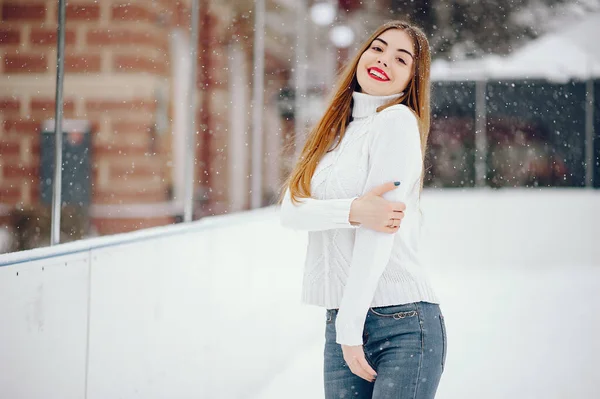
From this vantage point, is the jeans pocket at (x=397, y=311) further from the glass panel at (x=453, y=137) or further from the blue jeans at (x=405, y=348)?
the glass panel at (x=453, y=137)

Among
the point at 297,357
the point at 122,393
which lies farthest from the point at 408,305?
the point at 297,357

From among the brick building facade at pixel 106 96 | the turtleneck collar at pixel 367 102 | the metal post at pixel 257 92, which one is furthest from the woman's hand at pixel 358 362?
the brick building facade at pixel 106 96

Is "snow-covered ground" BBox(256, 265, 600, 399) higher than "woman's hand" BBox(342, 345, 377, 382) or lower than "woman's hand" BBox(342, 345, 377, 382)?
lower

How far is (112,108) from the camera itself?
543 centimetres

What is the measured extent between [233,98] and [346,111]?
21.3ft

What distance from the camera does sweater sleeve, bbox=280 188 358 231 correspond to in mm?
1159

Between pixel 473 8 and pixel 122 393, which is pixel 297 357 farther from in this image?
pixel 473 8

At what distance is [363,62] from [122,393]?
965 millimetres

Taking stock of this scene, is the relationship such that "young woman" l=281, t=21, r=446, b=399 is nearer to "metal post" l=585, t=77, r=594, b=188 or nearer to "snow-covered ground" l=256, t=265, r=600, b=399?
"snow-covered ground" l=256, t=265, r=600, b=399

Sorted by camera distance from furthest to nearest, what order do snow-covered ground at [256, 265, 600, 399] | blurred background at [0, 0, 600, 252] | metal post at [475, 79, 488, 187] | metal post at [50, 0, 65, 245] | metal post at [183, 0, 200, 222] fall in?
metal post at [475, 79, 488, 187], blurred background at [0, 0, 600, 252], snow-covered ground at [256, 265, 600, 399], metal post at [183, 0, 200, 222], metal post at [50, 0, 65, 245]

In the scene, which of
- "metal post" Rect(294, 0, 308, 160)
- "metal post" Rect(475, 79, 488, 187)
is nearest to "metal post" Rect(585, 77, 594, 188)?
"metal post" Rect(475, 79, 488, 187)

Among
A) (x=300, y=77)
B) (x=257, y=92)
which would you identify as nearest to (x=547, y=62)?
(x=300, y=77)

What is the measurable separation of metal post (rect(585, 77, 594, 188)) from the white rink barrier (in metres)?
3.85

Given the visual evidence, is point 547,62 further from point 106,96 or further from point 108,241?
point 108,241
